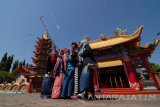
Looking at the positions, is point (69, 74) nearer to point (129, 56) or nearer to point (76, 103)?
point (76, 103)

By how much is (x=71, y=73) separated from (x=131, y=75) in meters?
8.58

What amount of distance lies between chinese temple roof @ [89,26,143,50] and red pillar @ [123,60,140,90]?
1.69m

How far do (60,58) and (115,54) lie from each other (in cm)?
898

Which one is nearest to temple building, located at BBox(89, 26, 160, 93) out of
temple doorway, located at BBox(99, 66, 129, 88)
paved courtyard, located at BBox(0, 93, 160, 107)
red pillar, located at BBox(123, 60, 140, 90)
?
red pillar, located at BBox(123, 60, 140, 90)

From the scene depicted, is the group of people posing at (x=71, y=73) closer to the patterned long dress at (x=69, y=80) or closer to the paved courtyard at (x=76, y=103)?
the patterned long dress at (x=69, y=80)

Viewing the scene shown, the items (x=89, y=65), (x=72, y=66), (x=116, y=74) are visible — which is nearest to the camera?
(x=89, y=65)

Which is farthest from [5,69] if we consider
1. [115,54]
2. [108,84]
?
[115,54]

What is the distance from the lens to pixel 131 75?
12.2 m

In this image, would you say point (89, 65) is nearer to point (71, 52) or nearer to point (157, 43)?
point (71, 52)

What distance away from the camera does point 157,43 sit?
13.3 m

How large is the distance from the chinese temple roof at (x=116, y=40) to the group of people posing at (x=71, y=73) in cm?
854

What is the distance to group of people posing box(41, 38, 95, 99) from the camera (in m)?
4.01

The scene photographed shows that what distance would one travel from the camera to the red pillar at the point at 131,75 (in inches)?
456

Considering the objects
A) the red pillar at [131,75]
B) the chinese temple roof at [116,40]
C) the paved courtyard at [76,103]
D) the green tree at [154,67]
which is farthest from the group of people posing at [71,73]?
the green tree at [154,67]
